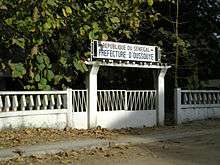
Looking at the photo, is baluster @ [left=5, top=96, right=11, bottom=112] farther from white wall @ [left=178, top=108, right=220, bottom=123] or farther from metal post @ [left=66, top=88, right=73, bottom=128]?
white wall @ [left=178, top=108, right=220, bottom=123]

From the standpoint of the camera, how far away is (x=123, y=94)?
15.8m

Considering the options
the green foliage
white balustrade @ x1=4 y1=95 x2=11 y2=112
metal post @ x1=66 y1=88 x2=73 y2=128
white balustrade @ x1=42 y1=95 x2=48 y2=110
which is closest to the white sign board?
the green foliage

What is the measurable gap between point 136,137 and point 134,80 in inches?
232

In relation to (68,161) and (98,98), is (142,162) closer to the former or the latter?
(68,161)

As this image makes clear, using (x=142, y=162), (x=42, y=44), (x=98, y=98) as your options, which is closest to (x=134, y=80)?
(x=98, y=98)

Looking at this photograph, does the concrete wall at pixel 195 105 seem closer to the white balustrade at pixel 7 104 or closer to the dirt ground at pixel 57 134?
the dirt ground at pixel 57 134

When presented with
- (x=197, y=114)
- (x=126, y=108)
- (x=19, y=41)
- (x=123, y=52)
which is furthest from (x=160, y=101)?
(x=19, y=41)

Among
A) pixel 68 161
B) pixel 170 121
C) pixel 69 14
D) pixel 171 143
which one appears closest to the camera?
pixel 68 161

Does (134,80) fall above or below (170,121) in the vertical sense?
above

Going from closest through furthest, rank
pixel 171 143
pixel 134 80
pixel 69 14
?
pixel 171 143 < pixel 69 14 < pixel 134 80

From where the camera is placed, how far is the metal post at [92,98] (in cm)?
1449

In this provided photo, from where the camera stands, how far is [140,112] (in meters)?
16.1

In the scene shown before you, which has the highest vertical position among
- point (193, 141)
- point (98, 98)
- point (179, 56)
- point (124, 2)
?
point (124, 2)

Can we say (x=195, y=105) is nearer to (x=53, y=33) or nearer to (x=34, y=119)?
(x=53, y=33)
